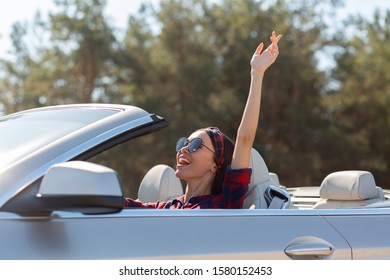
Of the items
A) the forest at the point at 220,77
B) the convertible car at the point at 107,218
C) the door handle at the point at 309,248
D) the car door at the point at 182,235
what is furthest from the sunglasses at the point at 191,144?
the forest at the point at 220,77

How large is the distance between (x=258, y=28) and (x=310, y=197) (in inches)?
1071

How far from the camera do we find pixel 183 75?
2964 centimetres

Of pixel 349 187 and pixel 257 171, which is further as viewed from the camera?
pixel 349 187

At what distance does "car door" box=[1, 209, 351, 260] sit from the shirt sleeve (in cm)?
58

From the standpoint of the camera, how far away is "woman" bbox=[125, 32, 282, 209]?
3.59m

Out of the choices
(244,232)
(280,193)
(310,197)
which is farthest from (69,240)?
(310,197)

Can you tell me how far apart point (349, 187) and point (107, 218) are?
6.42 feet

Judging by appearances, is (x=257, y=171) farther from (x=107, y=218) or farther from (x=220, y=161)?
(x=107, y=218)

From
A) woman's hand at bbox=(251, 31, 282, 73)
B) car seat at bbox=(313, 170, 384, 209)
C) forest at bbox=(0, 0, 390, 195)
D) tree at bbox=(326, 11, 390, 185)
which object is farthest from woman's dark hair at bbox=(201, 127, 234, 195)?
tree at bbox=(326, 11, 390, 185)

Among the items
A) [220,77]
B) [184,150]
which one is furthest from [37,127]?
[220,77]

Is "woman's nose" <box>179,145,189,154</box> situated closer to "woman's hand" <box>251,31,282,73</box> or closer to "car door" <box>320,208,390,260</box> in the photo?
"woman's hand" <box>251,31,282,73</box>

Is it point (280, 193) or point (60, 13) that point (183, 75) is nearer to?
point (60, 13)

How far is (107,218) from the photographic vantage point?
2711 millimetres
